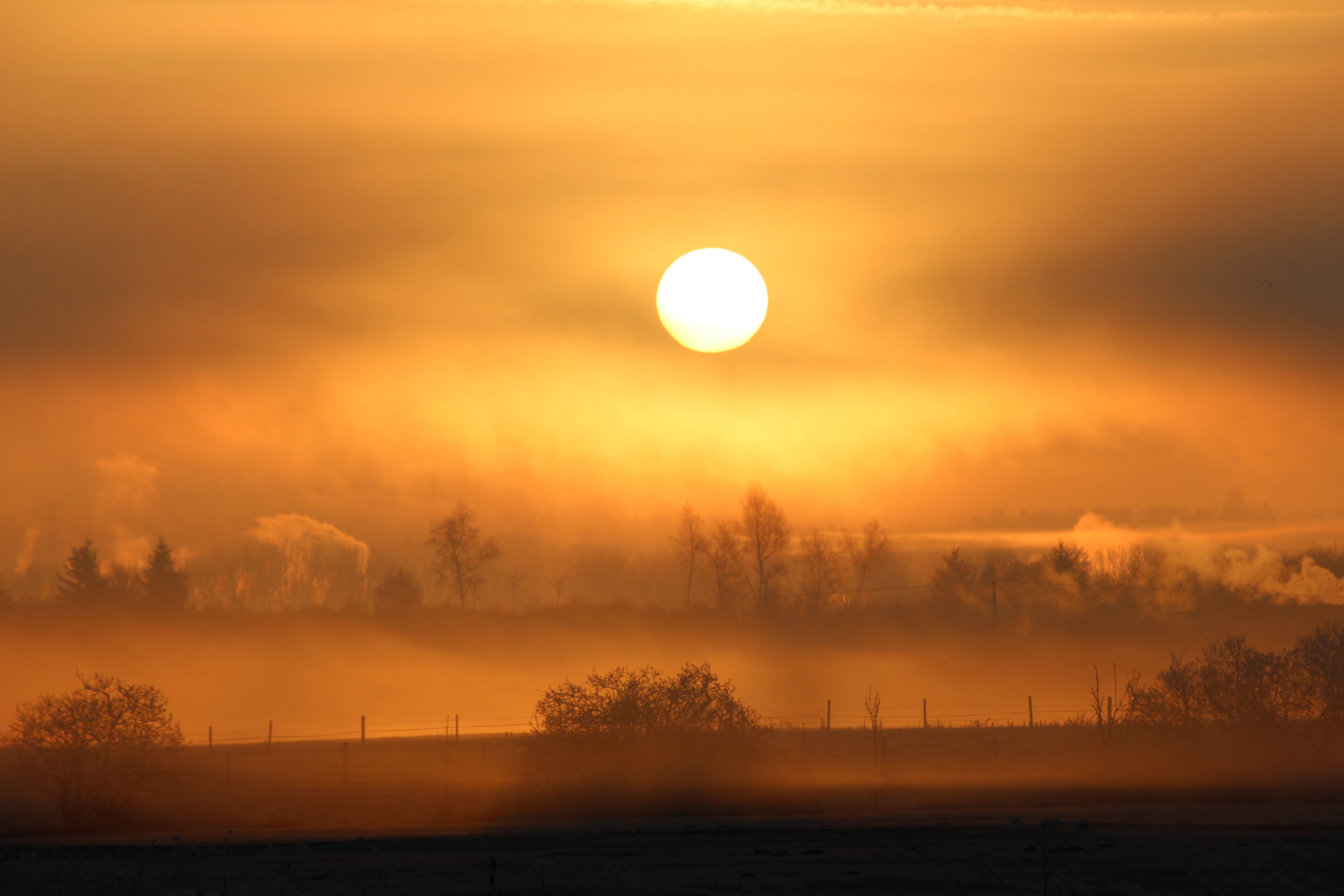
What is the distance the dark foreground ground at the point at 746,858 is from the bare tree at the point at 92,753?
239 inches

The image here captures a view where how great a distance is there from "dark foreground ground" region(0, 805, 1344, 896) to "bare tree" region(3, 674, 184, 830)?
19.9 feet

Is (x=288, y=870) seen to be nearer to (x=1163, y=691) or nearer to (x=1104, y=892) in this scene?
(x=1104, y=892)

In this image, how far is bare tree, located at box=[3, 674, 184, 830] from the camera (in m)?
58.8

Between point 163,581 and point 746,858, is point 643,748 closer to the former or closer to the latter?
point 746,858

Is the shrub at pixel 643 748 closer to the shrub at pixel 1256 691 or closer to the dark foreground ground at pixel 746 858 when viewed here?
the dark foreground ground at pixel 746 858

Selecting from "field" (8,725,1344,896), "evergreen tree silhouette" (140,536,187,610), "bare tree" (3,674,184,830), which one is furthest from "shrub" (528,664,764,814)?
"evergreen tree silhouette" (140,536,187,610)

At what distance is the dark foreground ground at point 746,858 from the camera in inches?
1292

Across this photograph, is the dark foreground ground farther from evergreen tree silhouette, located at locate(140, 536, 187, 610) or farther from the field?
evergreen tree silhouette, located at locate(140, 536, 187, 610)

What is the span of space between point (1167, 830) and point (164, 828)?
42086mm

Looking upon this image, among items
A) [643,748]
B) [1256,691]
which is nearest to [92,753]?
[643,748]

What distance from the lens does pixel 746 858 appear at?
130 ft

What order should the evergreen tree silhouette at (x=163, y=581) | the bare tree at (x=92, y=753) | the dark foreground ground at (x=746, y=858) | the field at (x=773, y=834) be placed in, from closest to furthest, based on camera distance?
the dark foreground ground at (x=746, y=858) → the field at (x=773, y=834) → the bare tree at (x=92, y=753) → the evergreen tree silhouette at (x=163, y=581)

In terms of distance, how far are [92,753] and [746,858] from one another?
35.4 m

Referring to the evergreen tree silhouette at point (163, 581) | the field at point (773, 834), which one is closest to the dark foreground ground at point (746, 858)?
the field at point (773, 834)
